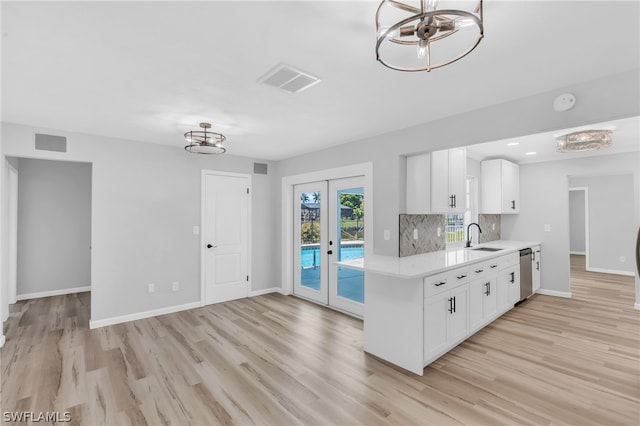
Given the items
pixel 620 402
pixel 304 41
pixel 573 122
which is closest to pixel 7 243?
pixel 304 41

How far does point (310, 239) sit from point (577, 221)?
8.84 metres

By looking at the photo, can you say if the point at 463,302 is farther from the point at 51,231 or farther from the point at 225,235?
the point at 51,231

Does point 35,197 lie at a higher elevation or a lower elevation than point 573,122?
lower

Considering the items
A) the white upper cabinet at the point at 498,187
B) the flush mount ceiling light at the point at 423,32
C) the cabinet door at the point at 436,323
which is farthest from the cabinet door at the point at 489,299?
the flush mount ceiling light at the point at 423,32

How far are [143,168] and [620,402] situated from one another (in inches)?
226

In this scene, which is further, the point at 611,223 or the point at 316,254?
the point at 611,223

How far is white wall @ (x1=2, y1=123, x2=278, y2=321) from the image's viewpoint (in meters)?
4.03

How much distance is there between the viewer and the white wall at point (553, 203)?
532 cm

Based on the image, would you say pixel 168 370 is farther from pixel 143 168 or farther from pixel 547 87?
pixel 547 87

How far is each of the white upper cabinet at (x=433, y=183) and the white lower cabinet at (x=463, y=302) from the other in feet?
2.83

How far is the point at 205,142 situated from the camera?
3.54m

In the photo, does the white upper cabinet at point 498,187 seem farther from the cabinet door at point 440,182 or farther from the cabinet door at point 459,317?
the cabinet door at point 459,317

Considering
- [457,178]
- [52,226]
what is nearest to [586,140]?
[457,178]

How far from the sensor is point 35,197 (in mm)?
5402
